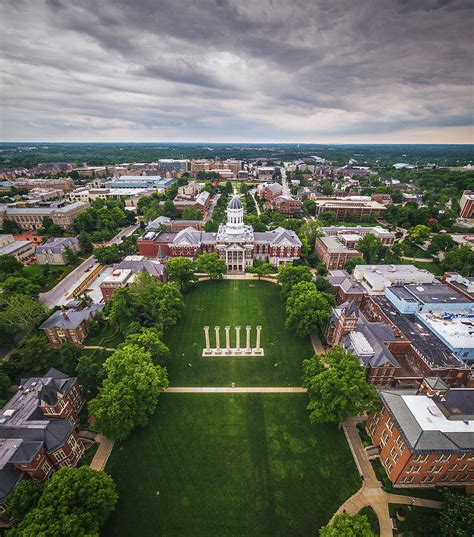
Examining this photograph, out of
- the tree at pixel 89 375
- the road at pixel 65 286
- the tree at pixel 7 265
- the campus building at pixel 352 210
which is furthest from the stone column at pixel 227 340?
the campus building at pixel 352 210

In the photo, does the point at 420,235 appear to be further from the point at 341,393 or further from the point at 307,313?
the point at 341,393

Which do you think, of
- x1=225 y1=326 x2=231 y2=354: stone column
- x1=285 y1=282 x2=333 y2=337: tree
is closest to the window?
x1=285 y1=282 x2=333 y2=337: tree

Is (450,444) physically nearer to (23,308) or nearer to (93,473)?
(93,473)

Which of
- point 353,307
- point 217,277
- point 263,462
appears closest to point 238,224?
point 217,277

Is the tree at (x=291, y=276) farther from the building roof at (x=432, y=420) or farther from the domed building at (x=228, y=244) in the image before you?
the building roof at (x=432, y=420)

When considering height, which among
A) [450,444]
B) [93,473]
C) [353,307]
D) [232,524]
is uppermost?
[353,307]

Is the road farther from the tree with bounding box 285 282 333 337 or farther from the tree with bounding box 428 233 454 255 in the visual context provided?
the tree with bounding box 428 233 454 255
